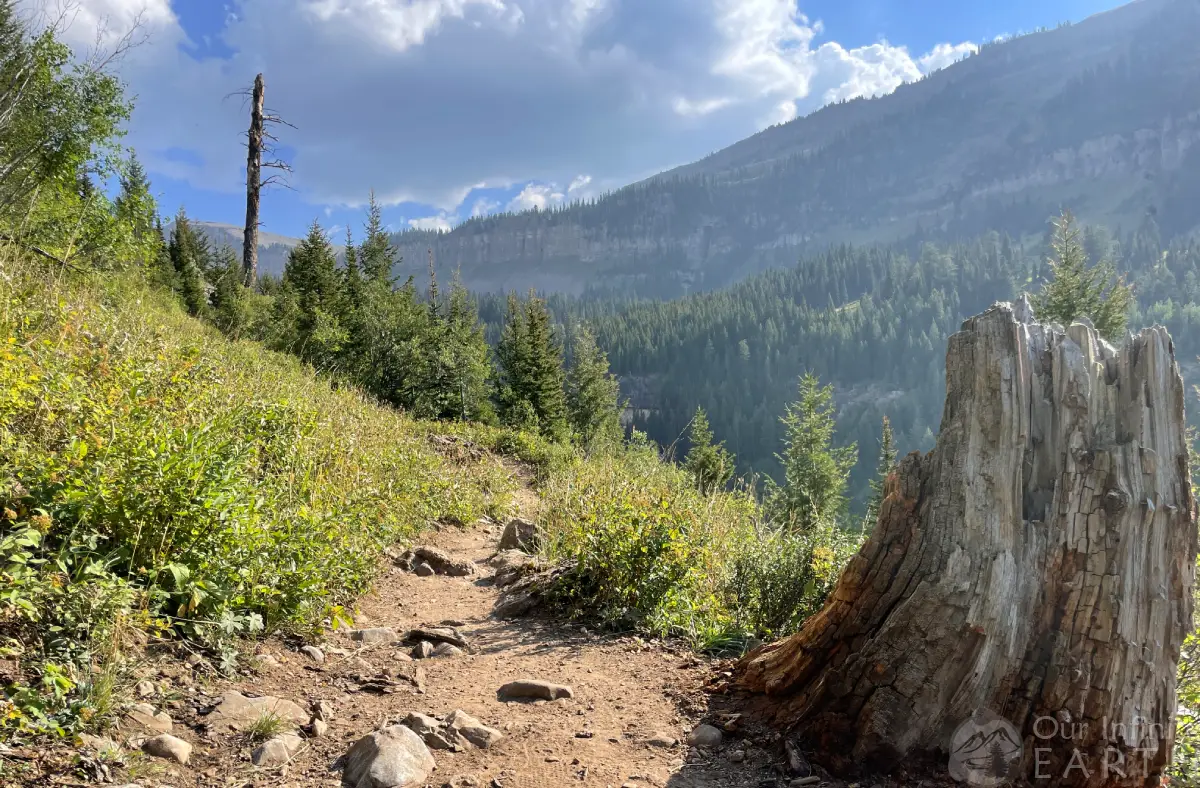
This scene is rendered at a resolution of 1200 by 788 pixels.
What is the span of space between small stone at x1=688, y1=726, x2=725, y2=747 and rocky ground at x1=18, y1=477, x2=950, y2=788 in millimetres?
11

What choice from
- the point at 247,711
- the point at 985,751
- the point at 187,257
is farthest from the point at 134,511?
the point at 187,257

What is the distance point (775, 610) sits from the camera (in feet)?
16.6

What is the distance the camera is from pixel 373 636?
4.64m

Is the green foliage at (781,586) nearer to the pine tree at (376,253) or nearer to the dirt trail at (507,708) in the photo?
the dirt trail at (507,708)

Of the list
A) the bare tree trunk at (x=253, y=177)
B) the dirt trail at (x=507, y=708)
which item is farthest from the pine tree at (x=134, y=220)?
the dirt trail at (x=507, y=708)

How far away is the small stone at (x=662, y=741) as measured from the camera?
334 cm

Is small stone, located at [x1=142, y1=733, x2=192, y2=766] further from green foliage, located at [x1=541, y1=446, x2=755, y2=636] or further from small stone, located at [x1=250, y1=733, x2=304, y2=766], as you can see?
green foliage, located at [x1=541, y1=446, x2=755, y2=636]

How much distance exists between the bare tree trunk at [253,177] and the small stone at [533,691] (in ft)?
57.2

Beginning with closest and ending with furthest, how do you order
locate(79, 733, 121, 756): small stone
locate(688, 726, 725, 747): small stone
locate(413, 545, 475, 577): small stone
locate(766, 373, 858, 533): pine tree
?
1. locate(79, 733, 121, 756): small stone
2. locate(688, 726, 725, 747): small stone
3. locate(413, 545, 475, 577): small stone
4. locate(766, 373, 858, 533): pine tree

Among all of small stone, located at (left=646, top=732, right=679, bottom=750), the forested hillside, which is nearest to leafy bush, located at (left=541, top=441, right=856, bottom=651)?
small stone, located at (left=646, top=732, right=679, bottom=750)

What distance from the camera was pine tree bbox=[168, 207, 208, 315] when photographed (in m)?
25.6

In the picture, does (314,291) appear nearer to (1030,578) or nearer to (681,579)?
(681,579)

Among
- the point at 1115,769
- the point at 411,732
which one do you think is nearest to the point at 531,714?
the point at 411,732

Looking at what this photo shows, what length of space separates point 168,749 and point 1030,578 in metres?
3.66
